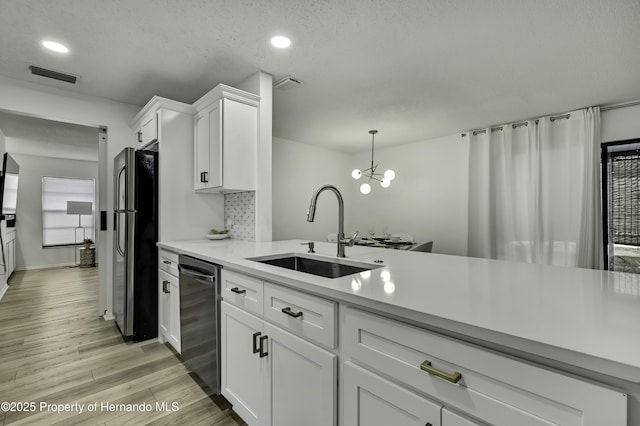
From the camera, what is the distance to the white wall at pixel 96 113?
2.85 metres

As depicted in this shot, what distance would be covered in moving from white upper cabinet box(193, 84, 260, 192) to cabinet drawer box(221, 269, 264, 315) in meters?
1.11

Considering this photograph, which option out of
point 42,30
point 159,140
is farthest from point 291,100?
point 42,30

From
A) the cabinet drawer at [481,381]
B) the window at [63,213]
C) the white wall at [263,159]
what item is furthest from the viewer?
the window at [63,213]

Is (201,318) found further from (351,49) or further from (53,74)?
(53,74)

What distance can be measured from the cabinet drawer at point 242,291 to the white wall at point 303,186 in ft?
12.5

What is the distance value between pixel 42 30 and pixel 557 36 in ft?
12.1

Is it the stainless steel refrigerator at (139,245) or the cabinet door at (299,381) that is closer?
the cabinet door at (299,381)

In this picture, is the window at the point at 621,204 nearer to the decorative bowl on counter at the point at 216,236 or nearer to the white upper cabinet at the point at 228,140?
the white upper cabinet at the point at 228,140

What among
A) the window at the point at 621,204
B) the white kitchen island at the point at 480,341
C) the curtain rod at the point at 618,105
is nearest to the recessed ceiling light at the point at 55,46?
the white kitchen island at the point at 480,341

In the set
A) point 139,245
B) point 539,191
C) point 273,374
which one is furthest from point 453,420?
point 539,191

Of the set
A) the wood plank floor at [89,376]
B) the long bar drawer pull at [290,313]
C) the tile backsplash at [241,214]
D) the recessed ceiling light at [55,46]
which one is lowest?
the wood plank floor at [89,376]

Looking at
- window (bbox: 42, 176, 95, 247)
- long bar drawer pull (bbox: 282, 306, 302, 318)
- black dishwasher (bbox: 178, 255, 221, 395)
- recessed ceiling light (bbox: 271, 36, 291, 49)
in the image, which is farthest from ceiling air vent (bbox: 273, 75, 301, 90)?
window (bbox: 42, 176, 95, 247)

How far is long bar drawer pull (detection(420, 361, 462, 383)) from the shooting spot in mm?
742

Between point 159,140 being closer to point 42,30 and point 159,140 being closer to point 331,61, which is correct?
point 42,30
